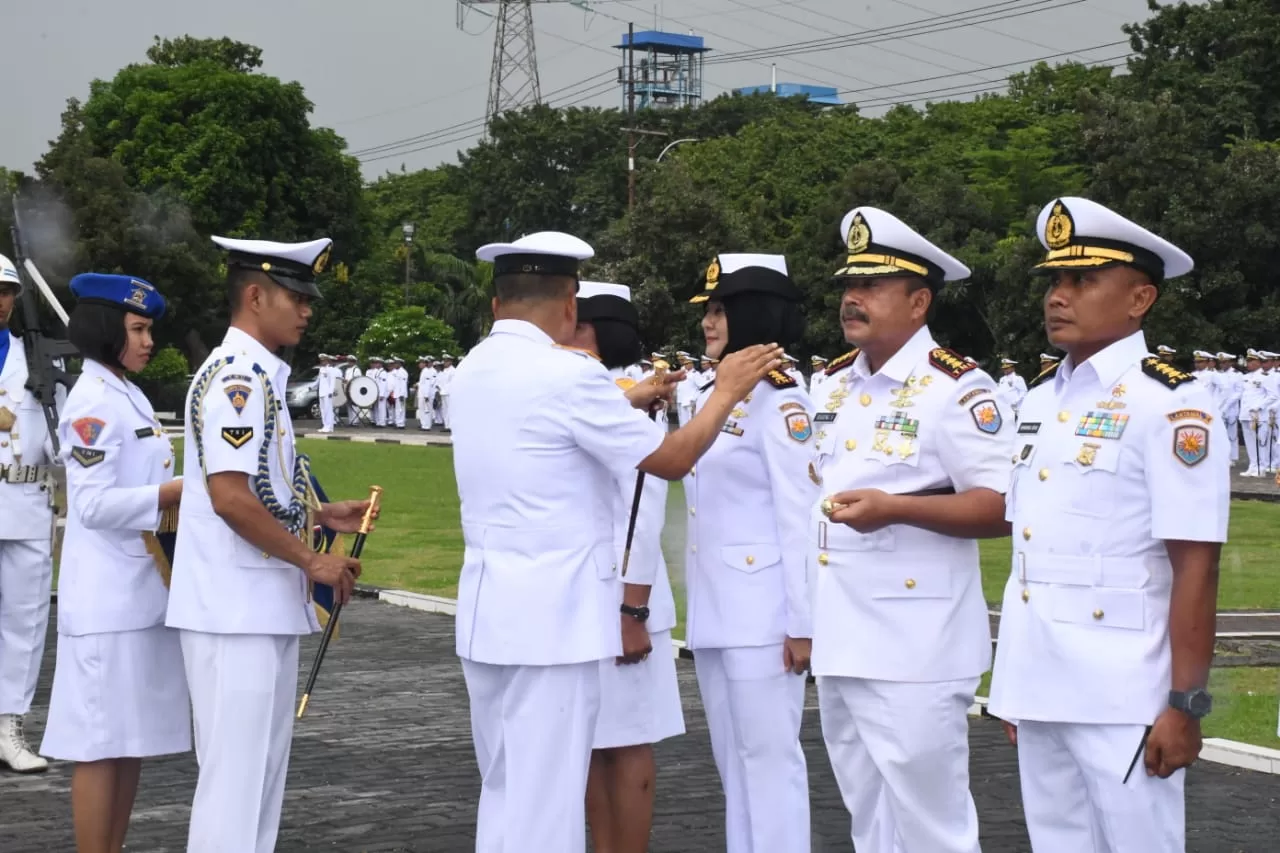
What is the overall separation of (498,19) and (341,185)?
3334 centimetres

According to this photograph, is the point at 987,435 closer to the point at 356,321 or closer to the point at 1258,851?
the point at 1258,851

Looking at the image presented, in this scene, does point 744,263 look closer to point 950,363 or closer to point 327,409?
point 950,363

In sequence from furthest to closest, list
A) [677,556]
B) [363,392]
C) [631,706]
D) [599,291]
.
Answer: [363,392], [677,556], [599,291], [631,706]

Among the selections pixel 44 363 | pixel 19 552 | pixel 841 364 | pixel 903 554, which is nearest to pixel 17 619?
pixel 19 552

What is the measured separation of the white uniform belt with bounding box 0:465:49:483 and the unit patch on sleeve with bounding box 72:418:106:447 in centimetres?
242

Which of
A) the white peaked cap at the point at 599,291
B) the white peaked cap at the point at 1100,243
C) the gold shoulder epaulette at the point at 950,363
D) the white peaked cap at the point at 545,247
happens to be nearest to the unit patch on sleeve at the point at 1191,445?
the white peaked cap at the point at 1100,243

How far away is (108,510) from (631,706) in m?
1.93

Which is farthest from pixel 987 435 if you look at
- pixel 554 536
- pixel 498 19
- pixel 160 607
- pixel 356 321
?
pixel 498 19

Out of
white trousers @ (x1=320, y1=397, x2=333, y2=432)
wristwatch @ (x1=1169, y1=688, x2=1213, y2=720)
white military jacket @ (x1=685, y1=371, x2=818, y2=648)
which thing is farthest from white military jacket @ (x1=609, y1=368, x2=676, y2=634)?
white trousers @ (x1=320, y1=397, x2=333, y2=432)

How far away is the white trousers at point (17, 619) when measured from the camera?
8.27m

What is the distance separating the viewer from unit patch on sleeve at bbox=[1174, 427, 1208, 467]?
437 centimetres

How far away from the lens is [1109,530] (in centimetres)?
451

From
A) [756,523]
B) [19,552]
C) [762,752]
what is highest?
[756,523]

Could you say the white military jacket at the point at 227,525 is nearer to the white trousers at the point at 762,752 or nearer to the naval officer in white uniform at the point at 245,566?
the naval officer in white uniform at the point at 245,566
